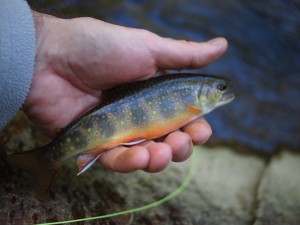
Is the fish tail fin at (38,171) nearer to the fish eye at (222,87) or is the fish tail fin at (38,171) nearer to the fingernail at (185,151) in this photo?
the fingernail at (185,151)

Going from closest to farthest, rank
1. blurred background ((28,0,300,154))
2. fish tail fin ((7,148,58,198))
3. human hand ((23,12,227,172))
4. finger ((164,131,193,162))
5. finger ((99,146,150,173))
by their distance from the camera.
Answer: finger ((99,146,150,173))
finger ((164,131,193,162))
fish tail fin ((7,148,58,198))
human hand ((23,12,227,172))
blurred background ((28,0,300,154))

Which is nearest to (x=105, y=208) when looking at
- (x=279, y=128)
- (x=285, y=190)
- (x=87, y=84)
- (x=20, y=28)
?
(x=87, y=84)

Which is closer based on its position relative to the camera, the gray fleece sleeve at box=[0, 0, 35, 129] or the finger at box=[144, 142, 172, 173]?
the finger at box=[144, 142, 172, 173]

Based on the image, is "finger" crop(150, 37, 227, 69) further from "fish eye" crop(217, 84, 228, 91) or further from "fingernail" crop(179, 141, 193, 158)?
"fingernail" crop(179, 141, 193, 158)

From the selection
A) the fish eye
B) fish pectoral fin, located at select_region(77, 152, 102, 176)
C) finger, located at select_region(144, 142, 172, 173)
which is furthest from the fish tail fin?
the fish eye

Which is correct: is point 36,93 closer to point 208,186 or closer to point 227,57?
point 208,186

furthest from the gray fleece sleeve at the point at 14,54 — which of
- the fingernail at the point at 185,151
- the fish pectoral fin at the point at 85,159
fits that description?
the fingernail at the point at 185,151
